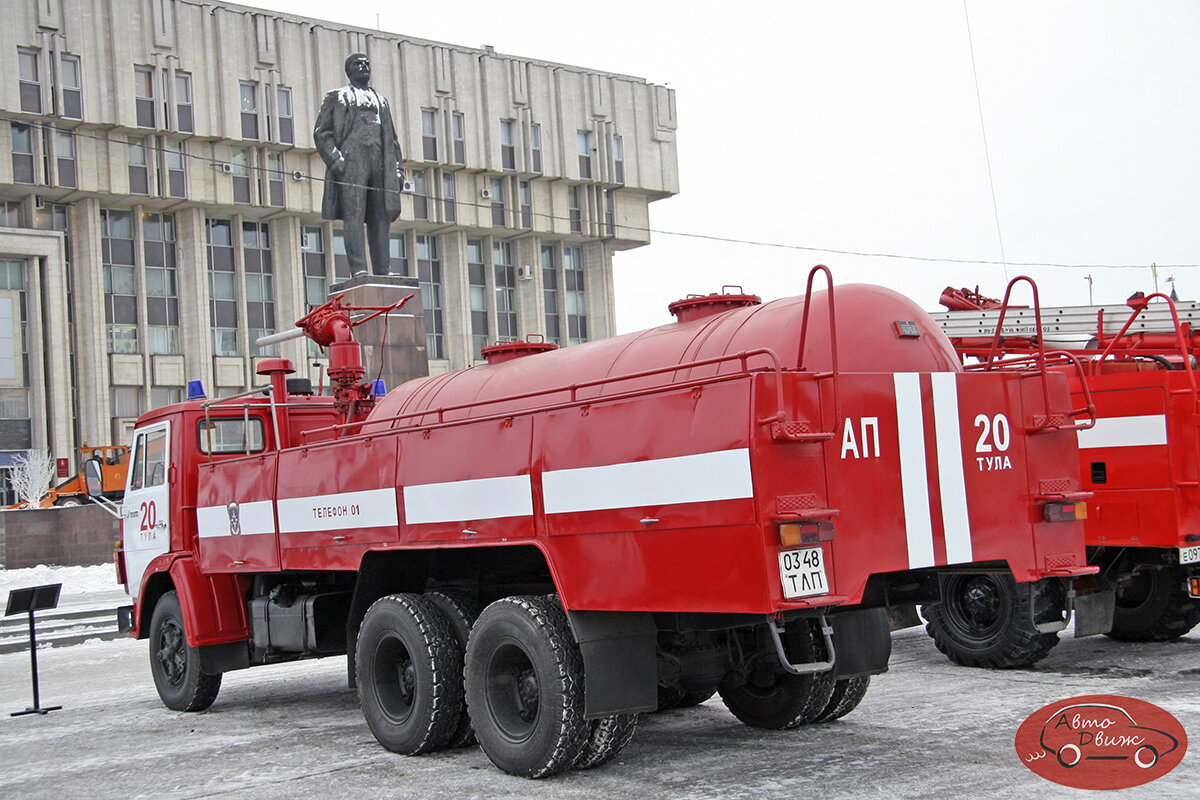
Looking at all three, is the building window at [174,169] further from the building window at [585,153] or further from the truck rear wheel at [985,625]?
the truck rear wheel at [985,625]

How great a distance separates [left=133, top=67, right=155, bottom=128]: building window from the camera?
49.6 m

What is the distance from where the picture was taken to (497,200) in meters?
59.7

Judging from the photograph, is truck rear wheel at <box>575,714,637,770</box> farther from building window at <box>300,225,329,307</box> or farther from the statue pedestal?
building window at <box>300,225,329,307</box>

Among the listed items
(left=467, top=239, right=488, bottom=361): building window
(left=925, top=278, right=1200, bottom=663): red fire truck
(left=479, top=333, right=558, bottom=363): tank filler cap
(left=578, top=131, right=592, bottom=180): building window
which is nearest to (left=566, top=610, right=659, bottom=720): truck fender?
(left=479, top=333, right=558, bottom=363): tank filler cap

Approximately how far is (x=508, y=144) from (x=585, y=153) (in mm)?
4462

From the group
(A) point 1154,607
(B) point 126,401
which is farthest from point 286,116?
(A) point 1154,607

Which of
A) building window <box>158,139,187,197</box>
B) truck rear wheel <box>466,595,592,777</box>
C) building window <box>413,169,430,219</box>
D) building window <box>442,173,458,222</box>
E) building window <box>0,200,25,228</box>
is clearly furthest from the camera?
building window <box>442,173,458,222</box>

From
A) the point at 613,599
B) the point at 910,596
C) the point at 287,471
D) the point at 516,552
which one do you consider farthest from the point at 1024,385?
the point at 287,471

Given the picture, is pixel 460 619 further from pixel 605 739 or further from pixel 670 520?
pixel 670 520

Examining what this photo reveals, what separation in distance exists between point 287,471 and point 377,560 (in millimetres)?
1278

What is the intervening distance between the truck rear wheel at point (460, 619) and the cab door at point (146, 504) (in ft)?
12.9

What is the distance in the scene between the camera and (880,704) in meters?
8.81

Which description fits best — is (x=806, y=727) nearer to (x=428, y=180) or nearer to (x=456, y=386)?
(x=456, y=386)

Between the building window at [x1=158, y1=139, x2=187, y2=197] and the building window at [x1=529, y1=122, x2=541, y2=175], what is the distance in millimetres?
16959
